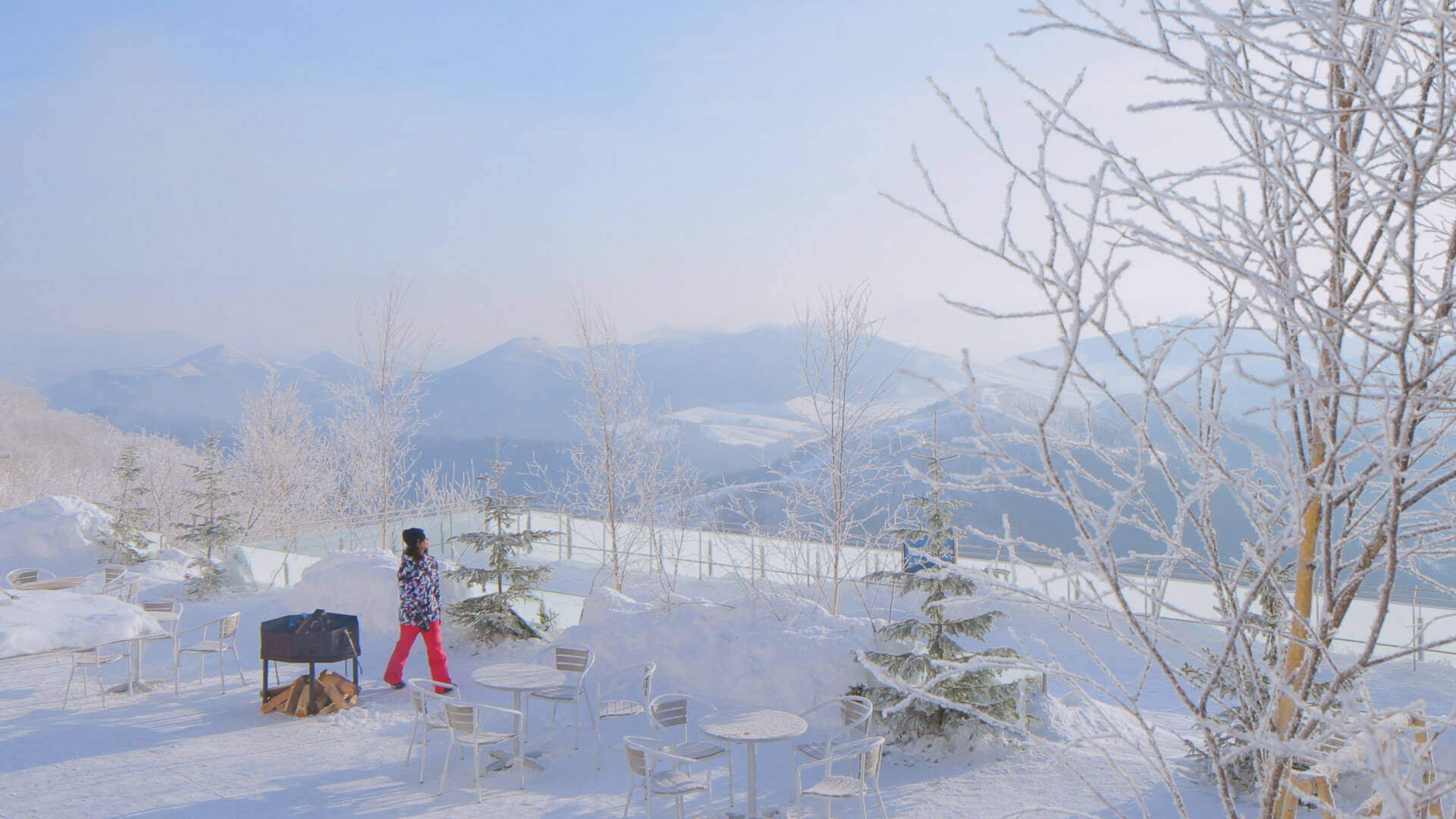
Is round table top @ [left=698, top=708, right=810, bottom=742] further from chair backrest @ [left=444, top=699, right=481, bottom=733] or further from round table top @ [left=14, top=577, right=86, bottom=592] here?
round table top @ [left=14, top=577, right=86, bottom=592]

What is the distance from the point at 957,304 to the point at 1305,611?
97 centimetres

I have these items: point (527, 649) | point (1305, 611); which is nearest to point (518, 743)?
point (527, 649)

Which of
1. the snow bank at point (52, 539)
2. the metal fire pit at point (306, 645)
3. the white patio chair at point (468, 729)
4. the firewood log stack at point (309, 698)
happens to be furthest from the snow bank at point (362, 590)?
the snow bank at point (52, 539)

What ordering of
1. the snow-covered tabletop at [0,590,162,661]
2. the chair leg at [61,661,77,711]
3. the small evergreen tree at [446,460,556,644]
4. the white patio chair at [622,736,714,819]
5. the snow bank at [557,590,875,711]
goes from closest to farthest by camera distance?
the white patio chair at [622,736,714,819] < the snow-covered tabletop at [0,590,162,661] < the chair leg at [61,661,77,711] < the snow bank at [557,590,875,711] < the small evergreen tree at [446,460,556,644]

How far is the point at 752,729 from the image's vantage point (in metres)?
5.63

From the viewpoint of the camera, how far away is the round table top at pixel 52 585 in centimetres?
1080

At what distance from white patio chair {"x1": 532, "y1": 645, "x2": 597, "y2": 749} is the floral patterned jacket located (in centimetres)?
122

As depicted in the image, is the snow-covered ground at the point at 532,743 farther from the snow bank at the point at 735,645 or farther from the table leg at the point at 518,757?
the table leg at the point at 518,757

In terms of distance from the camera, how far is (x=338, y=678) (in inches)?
298

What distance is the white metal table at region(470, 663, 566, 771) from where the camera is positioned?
6.42m

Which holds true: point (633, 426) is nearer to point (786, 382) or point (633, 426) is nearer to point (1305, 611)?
point (786, 382)

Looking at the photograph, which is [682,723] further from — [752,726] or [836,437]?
[836,437]

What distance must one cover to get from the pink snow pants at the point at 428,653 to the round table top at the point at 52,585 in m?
5.74

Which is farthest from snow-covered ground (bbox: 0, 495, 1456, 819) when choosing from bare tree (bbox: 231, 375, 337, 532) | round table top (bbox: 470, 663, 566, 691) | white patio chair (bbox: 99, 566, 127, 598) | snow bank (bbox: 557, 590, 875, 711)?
bare tree (bbox: 231, 375, 337, 532)
